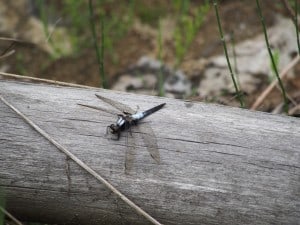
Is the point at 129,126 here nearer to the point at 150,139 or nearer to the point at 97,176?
the point at 150,139

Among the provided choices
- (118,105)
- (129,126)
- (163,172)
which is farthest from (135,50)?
(163,172)

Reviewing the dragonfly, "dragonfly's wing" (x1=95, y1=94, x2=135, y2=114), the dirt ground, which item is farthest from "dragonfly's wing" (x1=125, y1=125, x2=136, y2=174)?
the dirt ground

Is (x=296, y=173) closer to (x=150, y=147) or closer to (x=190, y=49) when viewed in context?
(x=150, y=147)

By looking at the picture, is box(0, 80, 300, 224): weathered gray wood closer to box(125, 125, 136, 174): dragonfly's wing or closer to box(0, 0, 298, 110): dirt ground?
box(125, 125, 136, 174): dragonfly's wing

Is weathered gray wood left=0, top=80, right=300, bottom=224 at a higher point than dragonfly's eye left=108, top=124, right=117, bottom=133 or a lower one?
lower

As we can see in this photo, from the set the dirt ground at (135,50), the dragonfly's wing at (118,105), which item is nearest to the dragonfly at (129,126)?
the dragonfly's wing at (118,105)
